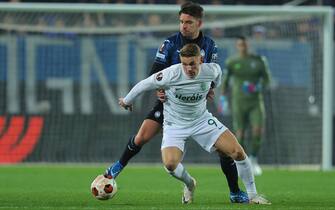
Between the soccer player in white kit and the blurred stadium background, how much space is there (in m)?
8.96

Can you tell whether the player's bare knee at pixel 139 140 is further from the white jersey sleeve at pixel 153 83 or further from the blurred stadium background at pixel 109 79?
the blurred stadium background at pixel 109 79

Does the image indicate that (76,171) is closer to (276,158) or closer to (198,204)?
(276,158)

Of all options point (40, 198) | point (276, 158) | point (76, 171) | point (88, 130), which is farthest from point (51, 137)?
point (40, 198)

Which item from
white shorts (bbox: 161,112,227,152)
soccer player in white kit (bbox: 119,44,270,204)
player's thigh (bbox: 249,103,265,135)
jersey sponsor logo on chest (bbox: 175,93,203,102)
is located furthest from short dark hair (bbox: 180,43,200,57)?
player's thigh (bbox: 249,103,265,135)

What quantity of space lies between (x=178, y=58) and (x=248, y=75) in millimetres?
6578

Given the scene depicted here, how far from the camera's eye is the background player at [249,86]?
1666 centimetres

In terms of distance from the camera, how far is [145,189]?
40.5 ft

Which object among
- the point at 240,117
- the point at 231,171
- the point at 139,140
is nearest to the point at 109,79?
the point at 240,117

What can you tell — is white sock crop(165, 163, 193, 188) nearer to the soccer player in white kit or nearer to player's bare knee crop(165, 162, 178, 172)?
the soccer player in white kit

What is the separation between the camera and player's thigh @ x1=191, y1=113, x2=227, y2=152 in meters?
9.73

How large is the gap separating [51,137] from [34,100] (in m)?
0.80

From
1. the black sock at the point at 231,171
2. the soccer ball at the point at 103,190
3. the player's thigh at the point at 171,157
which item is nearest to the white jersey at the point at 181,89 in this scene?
the player's thigh at the point at 171,157

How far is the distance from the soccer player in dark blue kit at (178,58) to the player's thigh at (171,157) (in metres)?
0.54

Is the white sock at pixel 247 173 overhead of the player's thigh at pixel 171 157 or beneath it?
beneath
